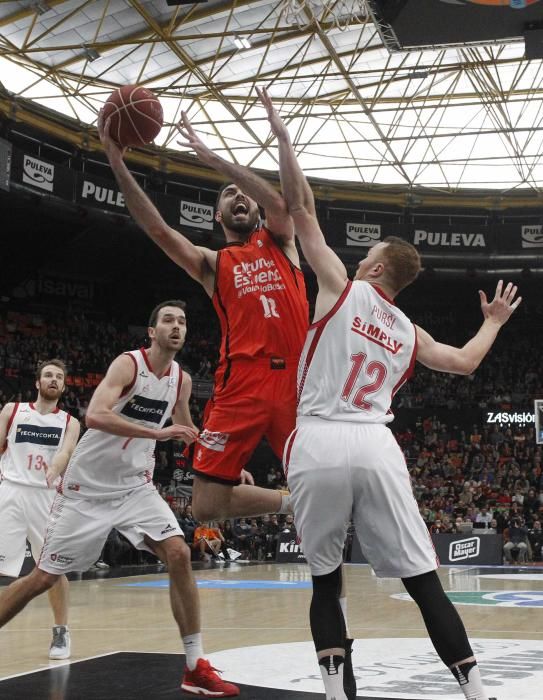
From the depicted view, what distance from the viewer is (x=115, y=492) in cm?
520

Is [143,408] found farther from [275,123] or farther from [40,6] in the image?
[40,6]

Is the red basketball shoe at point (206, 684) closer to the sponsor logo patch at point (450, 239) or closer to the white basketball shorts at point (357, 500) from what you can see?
the white basketball shorts at point (357, 500)

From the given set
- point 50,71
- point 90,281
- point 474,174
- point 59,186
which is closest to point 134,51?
point 50,71

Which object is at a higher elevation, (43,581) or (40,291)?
(40,291)

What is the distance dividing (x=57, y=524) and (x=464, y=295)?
30.1 m

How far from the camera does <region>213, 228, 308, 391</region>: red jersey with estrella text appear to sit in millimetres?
4723

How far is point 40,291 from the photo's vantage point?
97.8ft

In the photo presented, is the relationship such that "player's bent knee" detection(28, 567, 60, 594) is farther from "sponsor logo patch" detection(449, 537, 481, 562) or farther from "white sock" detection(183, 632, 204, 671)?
"sponsor logo patch" detection(449, 537, 481, 562)

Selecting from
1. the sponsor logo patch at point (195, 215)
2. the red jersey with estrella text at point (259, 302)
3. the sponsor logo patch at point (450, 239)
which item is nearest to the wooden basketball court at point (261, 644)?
the red jersey with estrella text at point (259, 302)

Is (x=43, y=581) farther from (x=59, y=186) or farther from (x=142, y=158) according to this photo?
(x=142, y=158)

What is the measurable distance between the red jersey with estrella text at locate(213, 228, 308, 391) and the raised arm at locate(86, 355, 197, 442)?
383 millimetres

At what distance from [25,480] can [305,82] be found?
21.2 m

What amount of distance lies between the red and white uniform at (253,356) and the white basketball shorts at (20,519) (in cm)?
222

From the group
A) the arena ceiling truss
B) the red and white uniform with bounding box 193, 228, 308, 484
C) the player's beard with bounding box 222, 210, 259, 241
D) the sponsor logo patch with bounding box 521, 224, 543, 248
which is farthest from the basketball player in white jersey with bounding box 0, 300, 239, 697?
the sponsor logo patch with bounding box 521, 224, 543, 248
